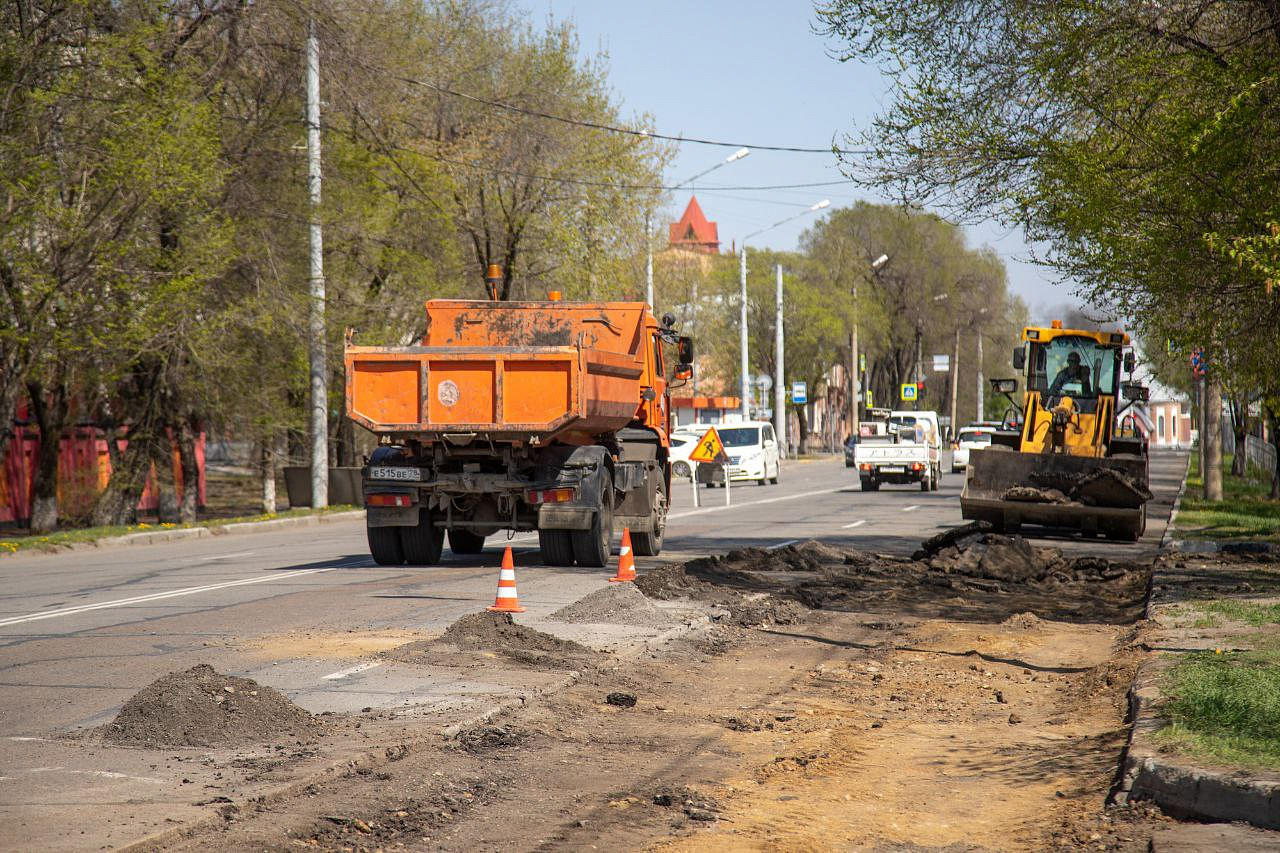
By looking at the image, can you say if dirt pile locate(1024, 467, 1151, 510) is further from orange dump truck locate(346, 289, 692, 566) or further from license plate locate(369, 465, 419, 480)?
license plate locate(369, 465, 419, 480)

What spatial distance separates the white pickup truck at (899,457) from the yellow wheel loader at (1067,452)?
12.9 metres

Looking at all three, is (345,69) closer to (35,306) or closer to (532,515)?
(35,306)

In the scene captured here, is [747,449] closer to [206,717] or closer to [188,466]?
[188,466]

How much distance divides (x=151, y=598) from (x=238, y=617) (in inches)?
86.9

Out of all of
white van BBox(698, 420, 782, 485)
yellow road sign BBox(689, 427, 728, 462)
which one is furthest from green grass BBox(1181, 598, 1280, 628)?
white van BBox(698, 420, 782, 485)

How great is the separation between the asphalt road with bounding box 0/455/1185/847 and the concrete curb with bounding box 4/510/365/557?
0.29 meters

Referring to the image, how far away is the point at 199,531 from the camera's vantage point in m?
25.0

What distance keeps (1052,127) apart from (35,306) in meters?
16.3

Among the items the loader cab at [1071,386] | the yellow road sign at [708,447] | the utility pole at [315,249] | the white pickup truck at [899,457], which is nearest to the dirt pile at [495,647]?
→ the loader cab at [1071,386]

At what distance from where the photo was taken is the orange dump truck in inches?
608

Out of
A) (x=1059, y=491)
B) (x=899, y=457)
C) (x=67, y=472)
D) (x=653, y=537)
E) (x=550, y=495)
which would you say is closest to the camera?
(x=550, y=495)

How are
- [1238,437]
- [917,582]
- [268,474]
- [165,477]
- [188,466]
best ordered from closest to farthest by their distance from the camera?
[917,582], [165,477], [188,466], [268,474], [1238,437]

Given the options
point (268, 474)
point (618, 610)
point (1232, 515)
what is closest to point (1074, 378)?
point (1232, 515)

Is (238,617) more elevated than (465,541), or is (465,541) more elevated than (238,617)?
(465,541)
